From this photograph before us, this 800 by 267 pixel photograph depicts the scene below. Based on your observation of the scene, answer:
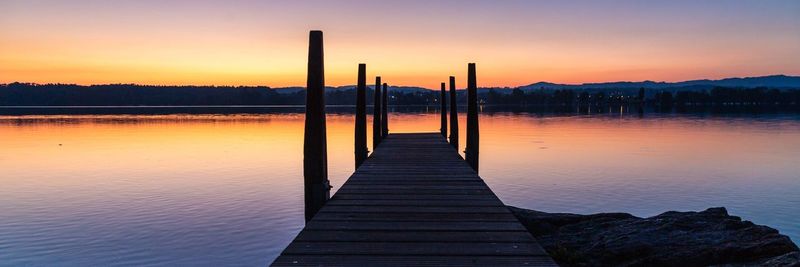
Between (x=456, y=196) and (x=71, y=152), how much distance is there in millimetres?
33223

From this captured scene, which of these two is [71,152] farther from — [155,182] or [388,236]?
[388,236]

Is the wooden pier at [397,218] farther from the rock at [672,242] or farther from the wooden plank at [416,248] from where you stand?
the rock at [672,242]

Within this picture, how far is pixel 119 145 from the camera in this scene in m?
39.3

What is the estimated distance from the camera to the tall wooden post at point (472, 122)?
14.4 meters

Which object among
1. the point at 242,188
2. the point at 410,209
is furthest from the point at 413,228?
the point at 242,188

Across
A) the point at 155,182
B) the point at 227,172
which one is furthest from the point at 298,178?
the point at 155,182

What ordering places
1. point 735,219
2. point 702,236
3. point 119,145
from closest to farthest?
point 702,236, point 735,219, point 119,145

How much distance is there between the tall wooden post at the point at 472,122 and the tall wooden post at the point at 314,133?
22.9 feet

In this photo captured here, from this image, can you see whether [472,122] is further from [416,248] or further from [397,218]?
[416,248]

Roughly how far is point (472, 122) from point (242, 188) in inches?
427

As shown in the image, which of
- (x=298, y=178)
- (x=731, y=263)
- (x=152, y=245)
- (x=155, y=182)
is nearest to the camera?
(x=731, y=263)

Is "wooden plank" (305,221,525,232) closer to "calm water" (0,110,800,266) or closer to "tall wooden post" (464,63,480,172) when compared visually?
"calm water" (0,110,800,266)

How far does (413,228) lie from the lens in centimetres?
608

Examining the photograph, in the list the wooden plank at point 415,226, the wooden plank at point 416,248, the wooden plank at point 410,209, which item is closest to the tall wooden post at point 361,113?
the wooden plank at point 410,209
